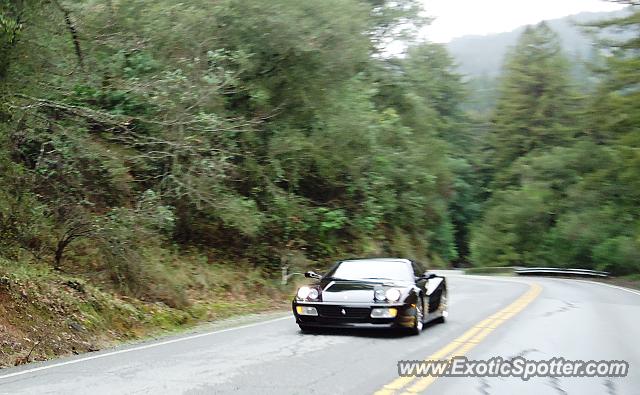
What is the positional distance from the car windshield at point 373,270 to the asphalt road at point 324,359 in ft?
3.23

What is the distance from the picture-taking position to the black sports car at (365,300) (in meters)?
11.1

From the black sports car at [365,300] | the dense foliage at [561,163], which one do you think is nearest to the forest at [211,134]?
the dense foliage at [561,163]

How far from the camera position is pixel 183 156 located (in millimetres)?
17812

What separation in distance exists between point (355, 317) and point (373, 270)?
159cm

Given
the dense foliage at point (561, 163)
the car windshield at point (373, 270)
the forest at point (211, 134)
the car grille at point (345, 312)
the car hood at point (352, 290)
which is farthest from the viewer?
the dense foliage at point (561, 163)

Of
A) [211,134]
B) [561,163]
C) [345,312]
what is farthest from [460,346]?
[561,163]

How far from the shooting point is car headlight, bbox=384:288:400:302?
11156 millimetres

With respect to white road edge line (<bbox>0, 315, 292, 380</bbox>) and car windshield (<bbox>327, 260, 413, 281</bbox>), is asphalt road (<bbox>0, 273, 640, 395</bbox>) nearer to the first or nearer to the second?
white road edge line (<bbox>0, 315, 292, 380</bbox>)

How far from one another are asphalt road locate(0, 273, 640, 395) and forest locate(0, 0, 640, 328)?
356 centimetres

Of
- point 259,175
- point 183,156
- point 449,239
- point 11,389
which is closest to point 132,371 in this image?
point 11,389

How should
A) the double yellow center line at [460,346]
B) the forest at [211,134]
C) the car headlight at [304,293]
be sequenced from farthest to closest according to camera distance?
1. the forest at [211,134]
2. the car headlight at [304,293]
3. the double yellow center line at [460,346]

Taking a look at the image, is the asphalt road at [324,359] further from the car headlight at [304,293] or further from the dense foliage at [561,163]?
the dense foliage at [561,163]

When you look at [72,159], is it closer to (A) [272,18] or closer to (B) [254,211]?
(B) [254,211]

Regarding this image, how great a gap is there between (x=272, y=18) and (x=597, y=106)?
22143mm
